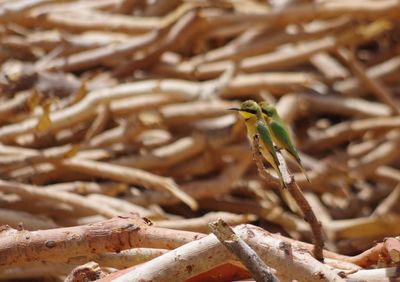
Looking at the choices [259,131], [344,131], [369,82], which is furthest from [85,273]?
[369,82]

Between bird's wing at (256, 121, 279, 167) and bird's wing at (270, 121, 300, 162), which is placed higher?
bird's wing at (270, 121, 300, 162)

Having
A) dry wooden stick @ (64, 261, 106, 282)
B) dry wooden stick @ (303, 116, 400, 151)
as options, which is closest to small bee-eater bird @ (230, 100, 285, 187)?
dry wooden stick @ (64, 261, 106, 282)

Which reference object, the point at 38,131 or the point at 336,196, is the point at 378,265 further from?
the point at 336,196

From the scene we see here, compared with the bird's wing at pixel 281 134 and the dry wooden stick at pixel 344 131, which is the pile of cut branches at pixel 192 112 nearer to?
the dry wooden stick at pixel 344 131

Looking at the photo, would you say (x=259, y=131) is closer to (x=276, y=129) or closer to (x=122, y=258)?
(x=276, y=129)

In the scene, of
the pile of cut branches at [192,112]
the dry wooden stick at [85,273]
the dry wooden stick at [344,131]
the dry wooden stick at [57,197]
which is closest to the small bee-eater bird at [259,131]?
the dry wooden stick at [85,273]

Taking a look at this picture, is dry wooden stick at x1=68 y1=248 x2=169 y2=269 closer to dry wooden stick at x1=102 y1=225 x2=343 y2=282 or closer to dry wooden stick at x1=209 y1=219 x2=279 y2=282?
dry wooden stick at x1=102 y1=225 x2=343 y2=282
